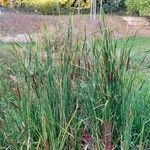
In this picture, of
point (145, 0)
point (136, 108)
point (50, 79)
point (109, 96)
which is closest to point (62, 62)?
point (50, 79)

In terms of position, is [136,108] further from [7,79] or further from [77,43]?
[7,79]

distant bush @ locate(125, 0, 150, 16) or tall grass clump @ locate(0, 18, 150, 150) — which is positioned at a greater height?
tall grass clump @ locate(0, 18, 150, 150)

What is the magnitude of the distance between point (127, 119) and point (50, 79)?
0.42 metres

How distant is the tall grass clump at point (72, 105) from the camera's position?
250cm

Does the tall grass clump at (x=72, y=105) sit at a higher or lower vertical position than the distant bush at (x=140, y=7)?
higher

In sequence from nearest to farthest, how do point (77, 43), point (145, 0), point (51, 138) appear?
point (51, 138), point (77, 43), point (145, 0)

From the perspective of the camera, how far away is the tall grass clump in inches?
98.6

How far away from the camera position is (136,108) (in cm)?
295

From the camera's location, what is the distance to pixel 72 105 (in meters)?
2.68

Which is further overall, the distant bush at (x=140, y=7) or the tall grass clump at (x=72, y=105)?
the distant bush at (x=140, y=7)

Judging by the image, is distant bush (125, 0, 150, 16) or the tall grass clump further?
distant bush (125, 0, 150, 16)

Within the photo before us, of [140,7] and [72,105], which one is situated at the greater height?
[72,105]

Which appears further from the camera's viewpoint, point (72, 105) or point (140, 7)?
point (140, 7)

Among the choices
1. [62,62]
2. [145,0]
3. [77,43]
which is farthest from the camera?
[145,0]
